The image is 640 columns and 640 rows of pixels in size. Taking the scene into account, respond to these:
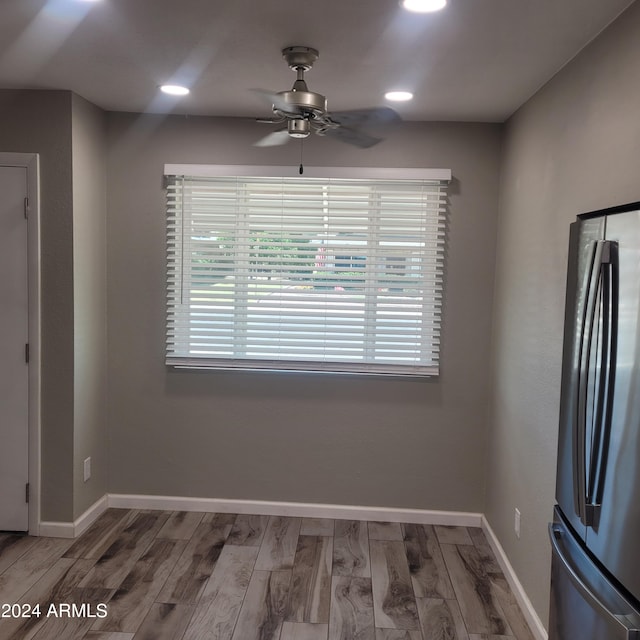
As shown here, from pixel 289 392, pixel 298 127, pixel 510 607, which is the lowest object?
pixel 510 607

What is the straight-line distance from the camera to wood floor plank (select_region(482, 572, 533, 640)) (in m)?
2.62

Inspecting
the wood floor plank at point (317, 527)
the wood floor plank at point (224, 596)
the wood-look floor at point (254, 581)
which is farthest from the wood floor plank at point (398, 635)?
the wood floor plank at point (317, 527)

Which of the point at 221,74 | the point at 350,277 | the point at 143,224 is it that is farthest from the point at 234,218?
the point at 221,74

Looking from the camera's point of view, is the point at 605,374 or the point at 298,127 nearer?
the point at 605,374

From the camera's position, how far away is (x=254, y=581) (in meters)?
2.99

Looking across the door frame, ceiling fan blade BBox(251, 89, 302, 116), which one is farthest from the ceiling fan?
the door frame

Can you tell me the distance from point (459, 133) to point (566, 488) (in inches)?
93.0

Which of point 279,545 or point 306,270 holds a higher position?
point 306,270

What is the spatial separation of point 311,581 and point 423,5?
2648 millimetres

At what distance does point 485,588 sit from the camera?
299 centimetres

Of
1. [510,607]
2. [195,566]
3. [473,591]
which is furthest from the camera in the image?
[195,566]

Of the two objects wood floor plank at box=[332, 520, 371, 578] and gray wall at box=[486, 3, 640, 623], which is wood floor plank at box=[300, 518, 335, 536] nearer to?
wood floor plank at box=[332, 520, 371, 578]

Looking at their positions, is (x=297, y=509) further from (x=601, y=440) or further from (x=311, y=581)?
(x=601, y=440)

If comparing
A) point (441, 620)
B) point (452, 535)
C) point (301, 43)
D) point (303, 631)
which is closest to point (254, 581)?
point (303, 631)
